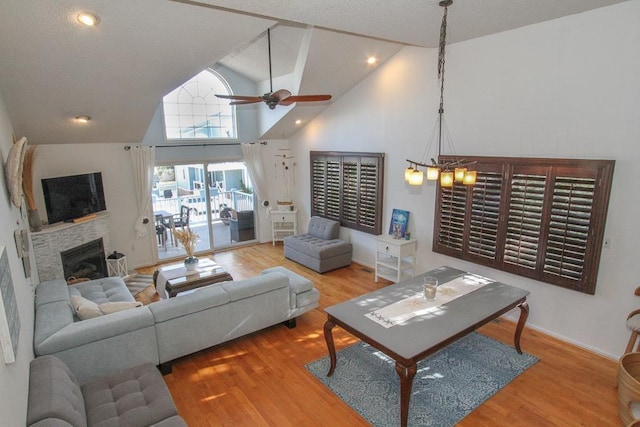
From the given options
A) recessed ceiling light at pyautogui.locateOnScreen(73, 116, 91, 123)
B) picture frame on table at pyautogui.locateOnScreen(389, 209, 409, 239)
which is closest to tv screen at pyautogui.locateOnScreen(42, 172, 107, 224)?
recessed ceiling light at pyautogui.locateOnScreen(73, 116, 91, 123)

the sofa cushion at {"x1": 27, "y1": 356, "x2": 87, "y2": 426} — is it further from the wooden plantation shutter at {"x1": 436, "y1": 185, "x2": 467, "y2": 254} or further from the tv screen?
the wooden plantation shutter at {"x1": 436, "y1": 185, "x2": 467, "y2": 254}

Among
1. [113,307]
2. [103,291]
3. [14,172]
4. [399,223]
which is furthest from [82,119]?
[399,223]

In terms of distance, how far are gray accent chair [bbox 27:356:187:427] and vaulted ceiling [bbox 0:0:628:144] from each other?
291cm

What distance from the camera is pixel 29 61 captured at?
3.63 meters

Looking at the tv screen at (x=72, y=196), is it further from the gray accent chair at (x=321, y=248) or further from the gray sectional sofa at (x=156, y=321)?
the gray accent chair at (x=321, y=248)

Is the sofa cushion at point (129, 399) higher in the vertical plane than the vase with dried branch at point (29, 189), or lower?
lower

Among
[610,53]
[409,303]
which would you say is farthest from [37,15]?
[610,53]

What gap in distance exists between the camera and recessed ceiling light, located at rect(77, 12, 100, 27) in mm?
3178

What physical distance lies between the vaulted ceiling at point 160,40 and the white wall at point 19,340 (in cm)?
74

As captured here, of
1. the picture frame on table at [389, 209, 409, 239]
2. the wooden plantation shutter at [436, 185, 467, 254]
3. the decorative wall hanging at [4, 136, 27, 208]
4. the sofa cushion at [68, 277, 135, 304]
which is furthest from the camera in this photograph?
the picture frame on table at [389, 209, 409, 239]

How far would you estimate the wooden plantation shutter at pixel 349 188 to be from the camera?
6.24 meters

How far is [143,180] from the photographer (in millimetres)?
6633

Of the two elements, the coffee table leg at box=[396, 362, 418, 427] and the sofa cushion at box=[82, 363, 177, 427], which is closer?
the sofa cushion at box=[82, 363, 177, 427]

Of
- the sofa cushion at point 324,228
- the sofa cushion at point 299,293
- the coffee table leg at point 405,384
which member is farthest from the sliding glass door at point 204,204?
the coffee table leg at point 405,384
